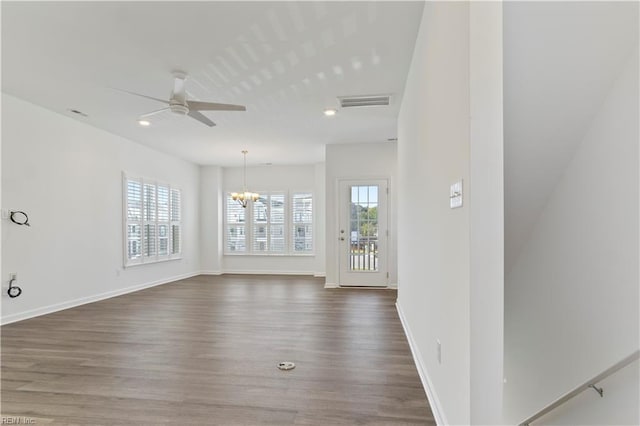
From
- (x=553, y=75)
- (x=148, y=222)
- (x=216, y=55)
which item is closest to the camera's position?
(x=553, y=75)

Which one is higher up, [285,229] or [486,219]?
[486,219]

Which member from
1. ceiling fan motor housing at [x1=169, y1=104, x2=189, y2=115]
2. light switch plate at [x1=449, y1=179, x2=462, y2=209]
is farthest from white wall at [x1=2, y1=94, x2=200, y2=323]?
light switch plate at [x1=449, y1=179, x2=462, y2=209]

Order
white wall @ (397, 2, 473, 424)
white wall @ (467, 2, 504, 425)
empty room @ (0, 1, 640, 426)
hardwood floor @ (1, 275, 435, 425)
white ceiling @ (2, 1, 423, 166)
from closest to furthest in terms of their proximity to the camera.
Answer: white wall @ (467, 2, 504, 425) < white wall @ (397, 2, 473, 424) < empty room @ (0, 1, 640, 426) < hardwood floor @ (1, 275, 435, 425) < white ceiling @ (2, 1, 423, 166)

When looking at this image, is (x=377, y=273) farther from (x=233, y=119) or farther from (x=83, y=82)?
(x=83, y=82)

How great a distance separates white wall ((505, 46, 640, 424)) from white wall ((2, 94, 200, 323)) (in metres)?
5.69

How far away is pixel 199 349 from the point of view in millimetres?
3266

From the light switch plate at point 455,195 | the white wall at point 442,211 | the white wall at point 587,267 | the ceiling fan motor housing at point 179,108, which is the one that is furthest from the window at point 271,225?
the light switch plate at point 455,195

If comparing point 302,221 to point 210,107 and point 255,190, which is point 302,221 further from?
point 210,107

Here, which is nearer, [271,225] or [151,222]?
[151,222]

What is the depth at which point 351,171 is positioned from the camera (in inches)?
261

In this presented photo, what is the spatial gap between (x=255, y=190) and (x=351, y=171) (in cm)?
313

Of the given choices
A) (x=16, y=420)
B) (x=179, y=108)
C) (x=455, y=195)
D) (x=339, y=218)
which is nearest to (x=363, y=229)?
(x=339, y=218)

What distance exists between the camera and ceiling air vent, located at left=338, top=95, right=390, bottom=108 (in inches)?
164

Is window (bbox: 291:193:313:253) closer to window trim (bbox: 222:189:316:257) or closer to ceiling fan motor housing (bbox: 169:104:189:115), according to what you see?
window trim (bbox: 222:189:316:257)
